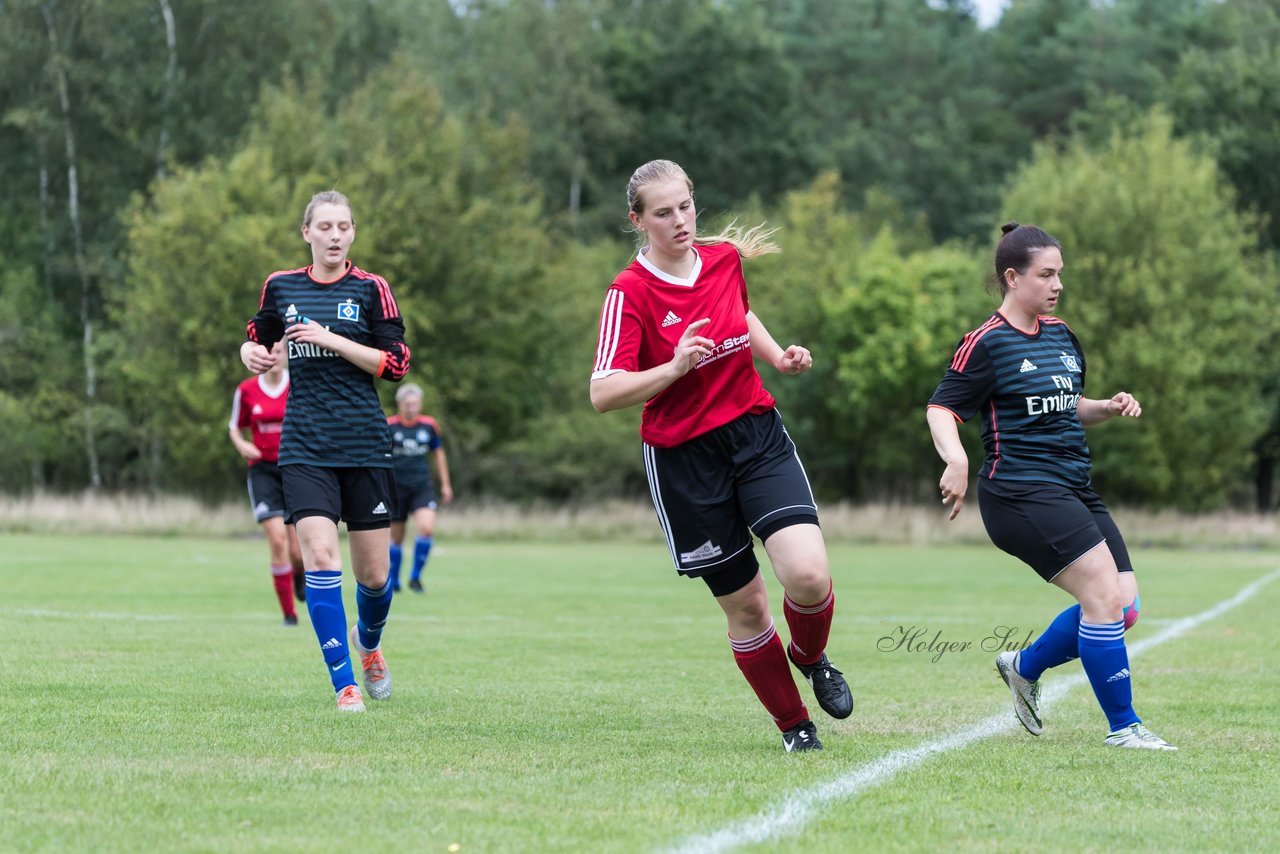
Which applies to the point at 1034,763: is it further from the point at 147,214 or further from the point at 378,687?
the point at 147,214

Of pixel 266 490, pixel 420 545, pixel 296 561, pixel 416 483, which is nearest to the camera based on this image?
pixel 266 490

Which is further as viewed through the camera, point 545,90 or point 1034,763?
point 545,90

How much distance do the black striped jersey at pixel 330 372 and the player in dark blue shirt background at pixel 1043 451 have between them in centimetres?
265

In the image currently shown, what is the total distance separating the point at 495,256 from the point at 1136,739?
35.5m

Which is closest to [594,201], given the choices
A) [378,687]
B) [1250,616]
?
[1250,616]

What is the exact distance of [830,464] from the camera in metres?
44.5

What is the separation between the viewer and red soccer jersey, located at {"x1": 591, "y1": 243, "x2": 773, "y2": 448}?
19.2 ft

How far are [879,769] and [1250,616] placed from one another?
978cm

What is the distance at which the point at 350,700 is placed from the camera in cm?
701

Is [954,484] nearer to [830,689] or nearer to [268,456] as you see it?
[830,689]

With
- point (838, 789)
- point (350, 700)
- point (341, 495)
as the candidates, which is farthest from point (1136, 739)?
point (341, 495)

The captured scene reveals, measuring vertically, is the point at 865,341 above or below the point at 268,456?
below

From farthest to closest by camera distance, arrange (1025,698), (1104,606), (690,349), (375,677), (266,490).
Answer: (266,490)
(375,677)
(1025,698)
(1104,606)
(690,349)

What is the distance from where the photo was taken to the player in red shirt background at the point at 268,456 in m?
11.9
